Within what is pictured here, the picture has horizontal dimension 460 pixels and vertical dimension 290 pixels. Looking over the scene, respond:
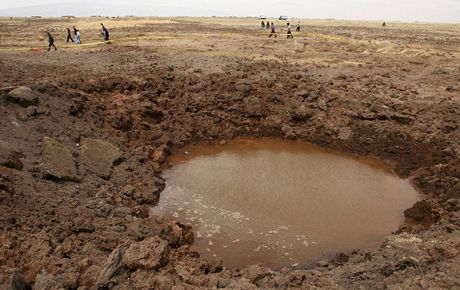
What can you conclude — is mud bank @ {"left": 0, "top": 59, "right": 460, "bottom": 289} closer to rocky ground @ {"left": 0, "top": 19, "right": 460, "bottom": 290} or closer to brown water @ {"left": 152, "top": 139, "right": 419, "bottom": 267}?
rocky ground @ {"left": 0, "top": 19, "right": 460, "bottom": 290}

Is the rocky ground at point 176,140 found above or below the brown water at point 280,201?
above

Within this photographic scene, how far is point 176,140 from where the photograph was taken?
1255cm

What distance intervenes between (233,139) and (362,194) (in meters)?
4.90

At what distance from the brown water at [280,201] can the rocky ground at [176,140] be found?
528mm

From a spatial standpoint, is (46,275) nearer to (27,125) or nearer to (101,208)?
(101,208)

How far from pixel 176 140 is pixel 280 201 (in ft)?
15.0

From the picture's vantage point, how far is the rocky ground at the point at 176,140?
5973mm

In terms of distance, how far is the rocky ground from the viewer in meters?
5.97

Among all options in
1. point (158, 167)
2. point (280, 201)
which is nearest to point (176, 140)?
point (158, 167)

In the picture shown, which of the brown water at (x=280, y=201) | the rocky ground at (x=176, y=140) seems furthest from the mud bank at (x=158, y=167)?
the brown water at (x=280, y=201)

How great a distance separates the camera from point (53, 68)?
1452cm

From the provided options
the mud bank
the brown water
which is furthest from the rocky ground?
the brown water

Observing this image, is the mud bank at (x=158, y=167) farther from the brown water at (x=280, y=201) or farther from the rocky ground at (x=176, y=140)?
the brown water at (x=280, y=201)

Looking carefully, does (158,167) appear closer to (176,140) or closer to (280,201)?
(176,140)
